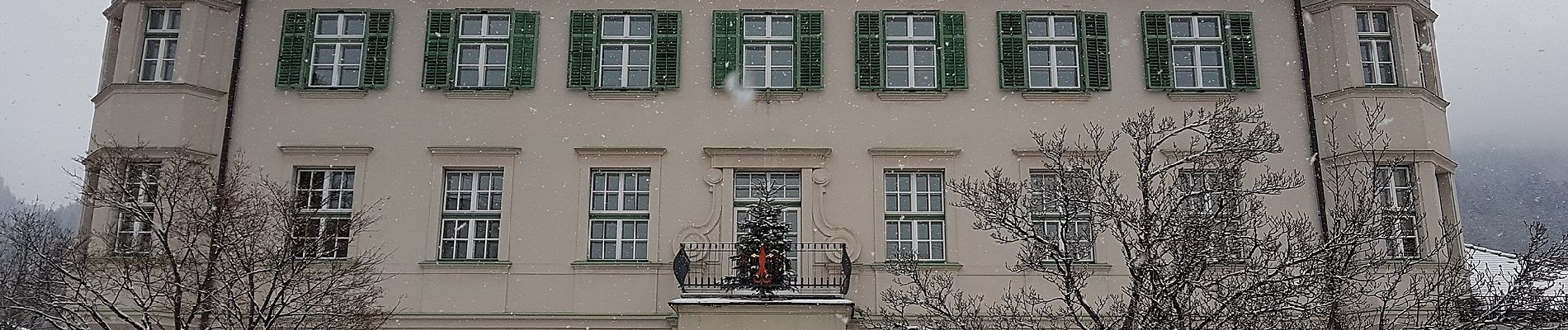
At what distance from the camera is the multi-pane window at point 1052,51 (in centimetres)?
1742

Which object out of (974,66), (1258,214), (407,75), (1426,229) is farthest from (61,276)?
(1426,229)

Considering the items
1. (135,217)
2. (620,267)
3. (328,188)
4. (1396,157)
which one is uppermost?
(1396,157)

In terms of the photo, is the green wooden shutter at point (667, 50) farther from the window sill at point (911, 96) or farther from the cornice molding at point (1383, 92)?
the cornice molding at point (1383, 92)

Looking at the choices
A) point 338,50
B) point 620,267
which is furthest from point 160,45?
point 620,267

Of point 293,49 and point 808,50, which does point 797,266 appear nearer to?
point 808,50

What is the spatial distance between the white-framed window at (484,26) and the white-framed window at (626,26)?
4.23ft

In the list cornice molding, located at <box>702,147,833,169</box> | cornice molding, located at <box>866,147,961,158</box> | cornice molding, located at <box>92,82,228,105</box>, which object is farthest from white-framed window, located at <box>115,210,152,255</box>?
cornice molding, located at <box>866,147,961,158</box>

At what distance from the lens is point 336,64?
57.2 feet

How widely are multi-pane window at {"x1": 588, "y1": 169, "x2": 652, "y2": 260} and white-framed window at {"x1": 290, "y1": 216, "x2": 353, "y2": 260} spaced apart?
9.95 ft

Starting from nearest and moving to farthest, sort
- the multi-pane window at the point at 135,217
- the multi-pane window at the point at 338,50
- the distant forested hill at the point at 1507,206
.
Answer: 1. the multi-pane window at the point at 135,217
2. the multi-pane window at the point at 338,50
3. the distant forested hill at the point at 1507,206

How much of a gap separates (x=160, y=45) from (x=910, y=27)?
9.91 meters

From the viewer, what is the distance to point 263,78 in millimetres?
17391

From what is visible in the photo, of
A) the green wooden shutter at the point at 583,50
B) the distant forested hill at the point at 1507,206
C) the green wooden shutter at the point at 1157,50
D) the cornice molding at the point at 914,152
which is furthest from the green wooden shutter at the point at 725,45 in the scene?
the distant forested hill at the point at 1507,206

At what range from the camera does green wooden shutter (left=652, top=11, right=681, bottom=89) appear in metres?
17.2
